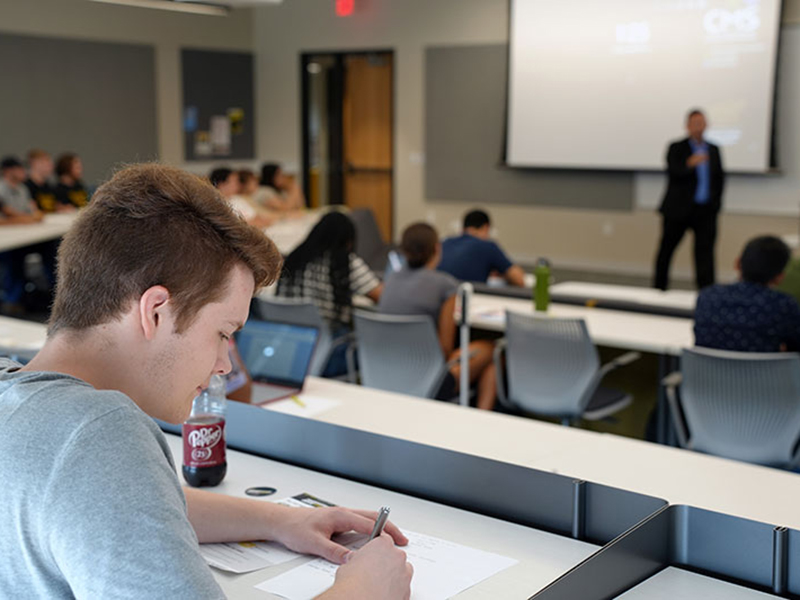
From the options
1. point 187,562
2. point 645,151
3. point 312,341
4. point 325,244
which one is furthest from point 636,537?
point 645,151

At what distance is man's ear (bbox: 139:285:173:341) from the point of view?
106cm

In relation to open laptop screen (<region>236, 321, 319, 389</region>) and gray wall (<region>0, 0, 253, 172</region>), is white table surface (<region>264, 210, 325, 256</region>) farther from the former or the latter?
open laptop screen (<region>236, 321, 319, 389</region>)

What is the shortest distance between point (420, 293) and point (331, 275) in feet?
1.62

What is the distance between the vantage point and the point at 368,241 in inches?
333

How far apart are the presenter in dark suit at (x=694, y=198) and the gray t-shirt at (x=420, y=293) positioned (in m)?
4.30

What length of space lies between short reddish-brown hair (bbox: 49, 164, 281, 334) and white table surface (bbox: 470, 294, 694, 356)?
267 centimetres

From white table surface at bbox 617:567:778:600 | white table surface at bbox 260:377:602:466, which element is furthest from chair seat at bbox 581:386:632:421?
white table surface at bbox 617:567:778:600

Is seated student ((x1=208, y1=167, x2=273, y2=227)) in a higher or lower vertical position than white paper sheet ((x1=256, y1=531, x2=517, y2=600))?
higher

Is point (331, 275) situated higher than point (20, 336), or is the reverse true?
point (331, 275)

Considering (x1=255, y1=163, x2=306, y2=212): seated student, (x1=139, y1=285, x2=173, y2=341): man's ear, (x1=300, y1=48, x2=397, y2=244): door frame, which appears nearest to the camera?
(x1=139, y1=285, x2=173, y2=341): man's ear

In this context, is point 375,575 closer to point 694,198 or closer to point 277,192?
point 694,198

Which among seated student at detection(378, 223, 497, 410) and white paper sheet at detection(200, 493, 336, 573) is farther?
seated student at detection(378, 223, 497, 410)

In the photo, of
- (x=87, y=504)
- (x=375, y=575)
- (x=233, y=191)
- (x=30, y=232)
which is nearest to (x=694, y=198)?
(x=233, y=191)

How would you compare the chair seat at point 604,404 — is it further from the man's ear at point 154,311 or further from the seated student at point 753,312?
the man's ear at point 154,311
